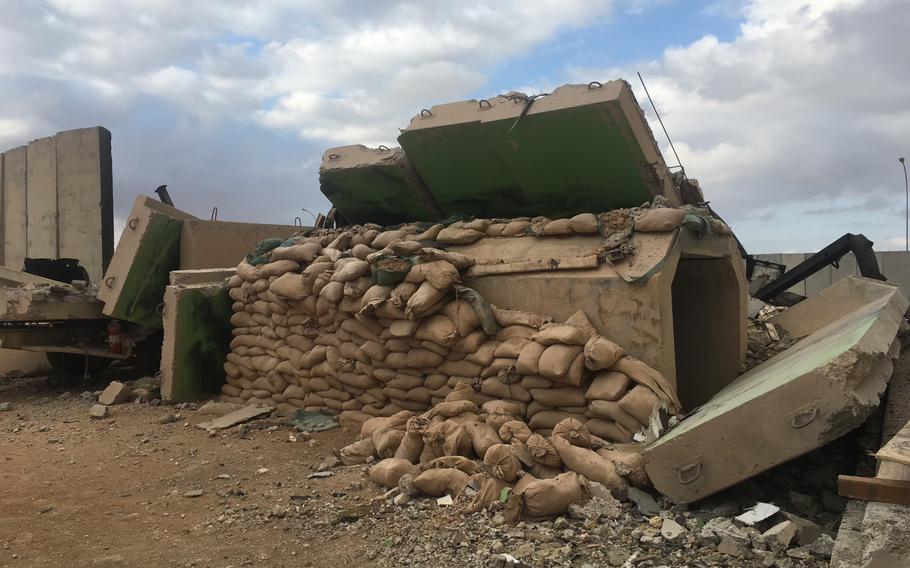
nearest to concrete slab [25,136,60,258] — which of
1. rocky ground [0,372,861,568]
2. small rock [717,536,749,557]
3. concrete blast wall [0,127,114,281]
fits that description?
concrete blast wall [0,127,114,281]

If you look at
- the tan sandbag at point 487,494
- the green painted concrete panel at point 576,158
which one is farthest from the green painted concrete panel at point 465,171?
the tan sandbag at point 487,494

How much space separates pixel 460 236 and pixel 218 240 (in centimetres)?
360

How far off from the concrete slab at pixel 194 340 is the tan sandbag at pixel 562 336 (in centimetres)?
343

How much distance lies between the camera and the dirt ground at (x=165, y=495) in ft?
9.61

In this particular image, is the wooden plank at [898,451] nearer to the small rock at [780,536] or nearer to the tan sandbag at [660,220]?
the small rock at [780,536]

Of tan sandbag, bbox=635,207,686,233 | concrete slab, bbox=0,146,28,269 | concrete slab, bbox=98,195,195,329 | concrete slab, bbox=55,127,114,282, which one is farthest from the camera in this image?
concrete slab, bbox=0,146,28,269

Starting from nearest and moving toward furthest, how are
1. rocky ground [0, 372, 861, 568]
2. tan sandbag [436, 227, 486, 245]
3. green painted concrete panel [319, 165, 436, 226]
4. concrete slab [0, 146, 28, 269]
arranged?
rocky ground [0, 372, 861, 568] < tan sandbag [436, 227, 486, 245] < green painted concrete panel [319, 165, 436, 226] < concrete slab [0, 146, 28, 269]

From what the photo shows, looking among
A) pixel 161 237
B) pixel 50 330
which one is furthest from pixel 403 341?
pixel 50 330

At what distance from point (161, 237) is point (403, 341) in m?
3.64

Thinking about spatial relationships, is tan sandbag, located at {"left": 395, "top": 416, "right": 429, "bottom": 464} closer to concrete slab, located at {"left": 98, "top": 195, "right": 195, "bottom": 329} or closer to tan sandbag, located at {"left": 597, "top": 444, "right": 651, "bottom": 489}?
tan sandbag, located at {"left": 597, "top": 444, "right": 651, "bottom": 489}

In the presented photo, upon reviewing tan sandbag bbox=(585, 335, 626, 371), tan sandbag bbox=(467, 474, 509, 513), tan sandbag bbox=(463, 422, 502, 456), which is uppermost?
tan sandbag bbox=(585, 335, 626, 371)

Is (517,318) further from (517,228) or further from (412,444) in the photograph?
(412,444)

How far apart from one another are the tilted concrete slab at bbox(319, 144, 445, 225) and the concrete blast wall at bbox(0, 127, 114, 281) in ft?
19.4

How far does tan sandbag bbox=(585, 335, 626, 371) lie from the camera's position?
380 cm
